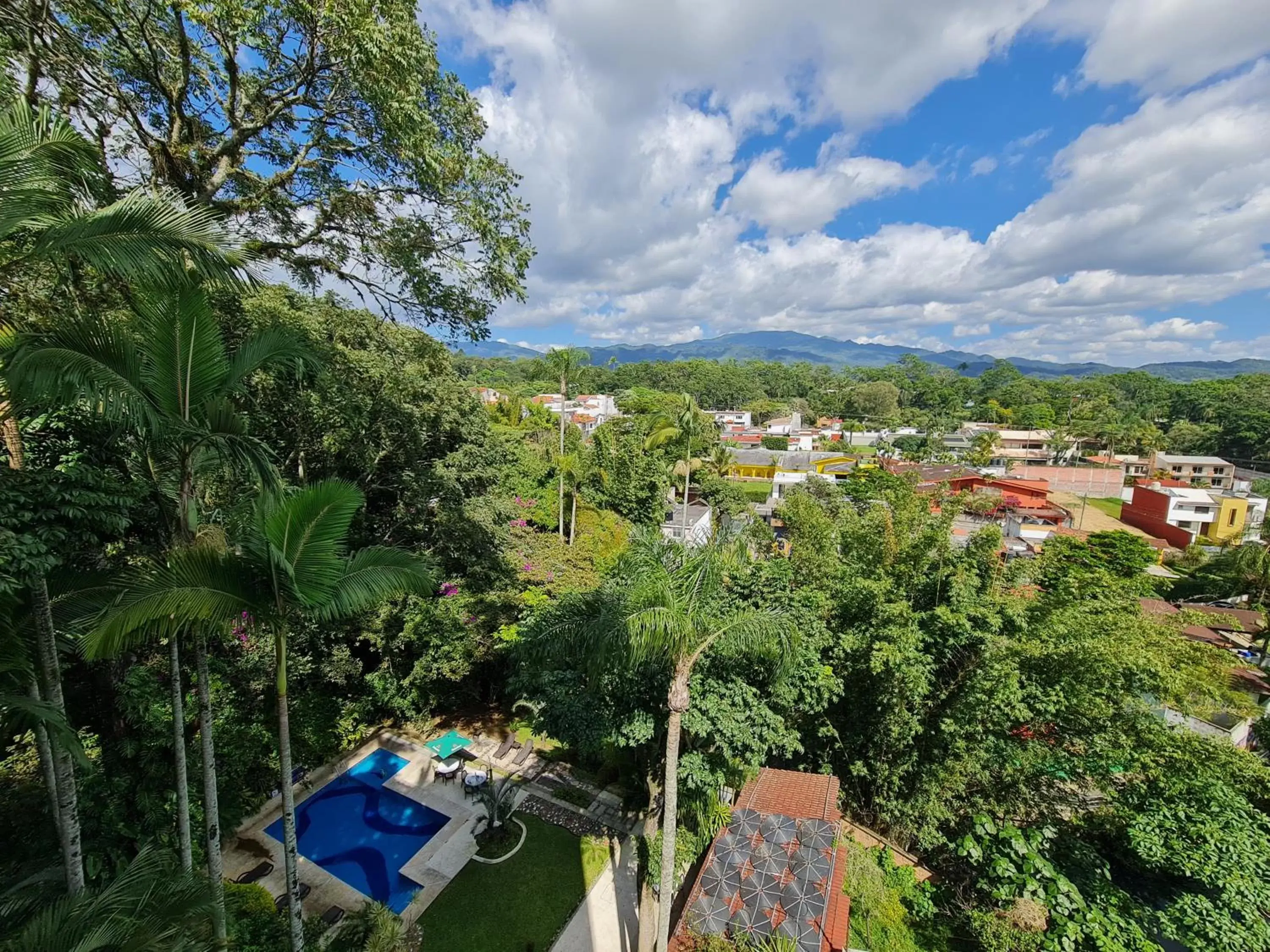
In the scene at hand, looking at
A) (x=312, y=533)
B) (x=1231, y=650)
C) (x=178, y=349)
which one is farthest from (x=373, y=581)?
(x=1231, y=650)

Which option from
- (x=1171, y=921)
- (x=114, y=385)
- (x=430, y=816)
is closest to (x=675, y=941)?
(x=430, y=816)

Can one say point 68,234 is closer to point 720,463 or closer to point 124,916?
point 124,916

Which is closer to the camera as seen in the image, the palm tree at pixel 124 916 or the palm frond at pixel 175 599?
the palm tree at pixel 124 916

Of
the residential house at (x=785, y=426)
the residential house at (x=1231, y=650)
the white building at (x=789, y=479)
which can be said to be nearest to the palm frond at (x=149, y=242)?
the residential house at (x=1231, y=650)

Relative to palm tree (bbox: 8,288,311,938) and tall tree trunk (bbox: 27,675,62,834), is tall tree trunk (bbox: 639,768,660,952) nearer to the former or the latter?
palm tree (bbox: 8,288,311,938)

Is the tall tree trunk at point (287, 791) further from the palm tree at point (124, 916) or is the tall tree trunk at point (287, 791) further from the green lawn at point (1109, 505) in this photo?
the green lawn at point (1109, 505)

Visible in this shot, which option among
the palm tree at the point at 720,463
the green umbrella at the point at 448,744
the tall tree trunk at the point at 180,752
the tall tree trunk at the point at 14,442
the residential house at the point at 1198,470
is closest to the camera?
the tall tree trunk at the point at 14,442

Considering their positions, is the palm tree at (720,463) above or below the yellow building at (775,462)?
above
